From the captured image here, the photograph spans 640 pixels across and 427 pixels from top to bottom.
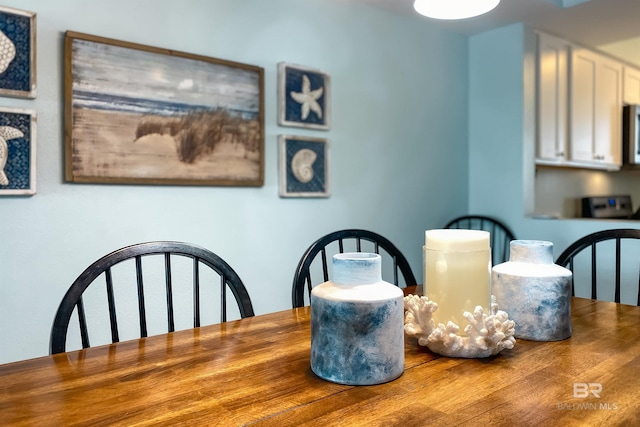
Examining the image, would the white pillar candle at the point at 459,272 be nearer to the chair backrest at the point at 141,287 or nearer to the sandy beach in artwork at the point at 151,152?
the chair backrest at the point at 141,287

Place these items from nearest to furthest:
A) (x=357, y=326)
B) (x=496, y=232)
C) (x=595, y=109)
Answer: (x=357, y=326), (x=496, y=232), (x=595, y=109)

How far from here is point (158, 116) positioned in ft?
6.75

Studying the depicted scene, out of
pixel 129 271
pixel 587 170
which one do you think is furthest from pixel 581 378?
pixel 587 170

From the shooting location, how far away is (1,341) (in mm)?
1756

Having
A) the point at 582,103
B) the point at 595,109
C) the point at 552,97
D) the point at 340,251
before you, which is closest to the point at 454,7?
the point at 340,251

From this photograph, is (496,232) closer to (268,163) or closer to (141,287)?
(268,163)

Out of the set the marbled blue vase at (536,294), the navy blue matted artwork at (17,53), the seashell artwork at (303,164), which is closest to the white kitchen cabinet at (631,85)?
the seashell artwork at (303,164)

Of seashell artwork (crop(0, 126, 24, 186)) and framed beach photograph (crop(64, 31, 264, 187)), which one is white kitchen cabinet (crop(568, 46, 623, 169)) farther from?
seashell artwork (crop(0, 126, 24, 186))

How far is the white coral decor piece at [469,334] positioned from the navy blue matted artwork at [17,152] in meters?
1.53

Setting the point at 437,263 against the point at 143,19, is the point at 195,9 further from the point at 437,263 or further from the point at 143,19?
the point at 437,263

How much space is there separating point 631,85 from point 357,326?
4328 millimetres

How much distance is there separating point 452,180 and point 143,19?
2111mm

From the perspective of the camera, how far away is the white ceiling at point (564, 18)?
9.13 feet

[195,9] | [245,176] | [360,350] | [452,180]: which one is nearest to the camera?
[360,350]
